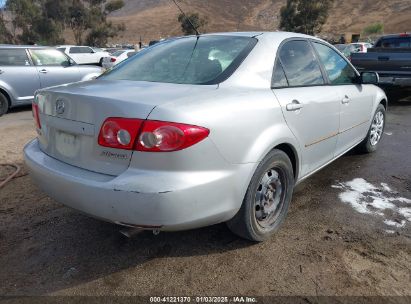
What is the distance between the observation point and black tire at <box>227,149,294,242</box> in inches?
113

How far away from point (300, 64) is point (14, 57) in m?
7.85

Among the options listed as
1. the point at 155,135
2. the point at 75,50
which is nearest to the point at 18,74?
the point at 155,135

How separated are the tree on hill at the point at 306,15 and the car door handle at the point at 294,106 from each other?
1804 inches

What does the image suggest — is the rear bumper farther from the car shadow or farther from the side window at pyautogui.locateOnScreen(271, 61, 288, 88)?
the side window at pyautogui.locateOnScreen(271, 61, 288, 88)

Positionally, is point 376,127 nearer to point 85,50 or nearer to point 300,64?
point 300,64

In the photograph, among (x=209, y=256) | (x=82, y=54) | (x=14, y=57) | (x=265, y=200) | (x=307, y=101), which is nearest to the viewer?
(x=209, y=256)

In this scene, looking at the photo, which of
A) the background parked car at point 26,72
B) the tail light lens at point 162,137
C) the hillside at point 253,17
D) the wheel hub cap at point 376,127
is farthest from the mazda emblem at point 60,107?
the hillside at point 253,17

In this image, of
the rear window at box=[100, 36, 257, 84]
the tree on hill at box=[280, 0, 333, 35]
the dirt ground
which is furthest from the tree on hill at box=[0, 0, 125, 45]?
the dirt ground

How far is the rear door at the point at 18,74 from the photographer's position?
29.8 feet

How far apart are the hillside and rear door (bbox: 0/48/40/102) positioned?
65112 millimetres

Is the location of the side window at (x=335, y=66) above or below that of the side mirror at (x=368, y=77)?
above

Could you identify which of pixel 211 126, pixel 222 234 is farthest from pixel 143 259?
pixel 211 126

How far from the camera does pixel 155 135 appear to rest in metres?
2.38

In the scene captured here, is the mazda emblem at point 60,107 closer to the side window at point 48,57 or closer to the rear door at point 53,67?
the rear door at point 53,67
